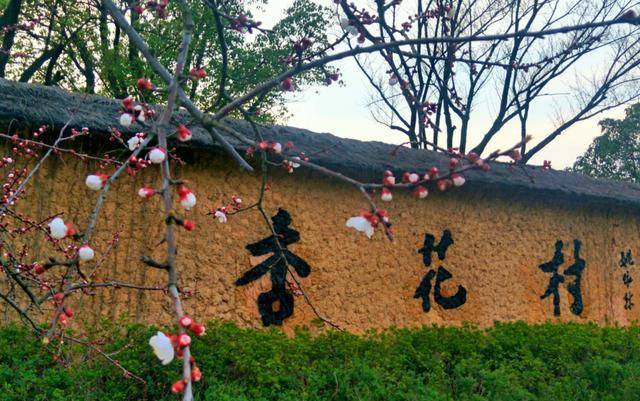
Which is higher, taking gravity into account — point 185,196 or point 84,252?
point 185,196

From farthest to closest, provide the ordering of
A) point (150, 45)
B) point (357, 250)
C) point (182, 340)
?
point (150, 45), point (357, 250), point (182, 340)

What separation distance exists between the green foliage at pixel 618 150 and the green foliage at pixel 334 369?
1359 centimetres

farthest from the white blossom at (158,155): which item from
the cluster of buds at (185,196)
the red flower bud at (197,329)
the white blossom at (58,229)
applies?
the red flower bud at (197,329)

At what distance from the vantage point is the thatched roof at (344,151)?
497cm

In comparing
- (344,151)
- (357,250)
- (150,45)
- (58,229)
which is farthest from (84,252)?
(150,45)

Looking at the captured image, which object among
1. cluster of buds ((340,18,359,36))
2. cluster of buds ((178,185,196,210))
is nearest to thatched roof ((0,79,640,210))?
cluster of buds ((340,18,359,36))

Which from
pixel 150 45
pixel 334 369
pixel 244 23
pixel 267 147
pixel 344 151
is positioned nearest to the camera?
pixel 267 147

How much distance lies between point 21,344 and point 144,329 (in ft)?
2.65

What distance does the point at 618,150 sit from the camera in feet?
61.7

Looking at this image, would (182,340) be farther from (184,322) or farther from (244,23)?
(244,23)

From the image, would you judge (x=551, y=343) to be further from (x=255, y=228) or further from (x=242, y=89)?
(x=242, y=89)

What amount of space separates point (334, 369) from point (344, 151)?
7.15ft

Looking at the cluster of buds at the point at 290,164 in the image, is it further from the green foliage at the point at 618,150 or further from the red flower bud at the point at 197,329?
the green foliage at the point at 618,150

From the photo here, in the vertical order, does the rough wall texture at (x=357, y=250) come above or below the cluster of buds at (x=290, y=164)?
below
